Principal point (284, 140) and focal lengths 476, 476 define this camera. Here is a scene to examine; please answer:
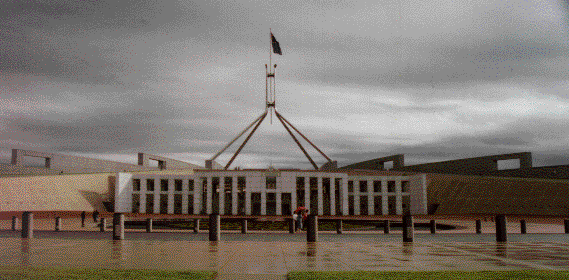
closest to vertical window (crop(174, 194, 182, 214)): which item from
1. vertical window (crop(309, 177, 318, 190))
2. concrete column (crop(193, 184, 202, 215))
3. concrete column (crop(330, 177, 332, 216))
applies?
concrete column (crop(193, 184, 202, 215))

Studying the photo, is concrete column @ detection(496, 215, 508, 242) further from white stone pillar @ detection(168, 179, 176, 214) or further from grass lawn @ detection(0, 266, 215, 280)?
white stone pillar @ detection(168, 179, 176, 214)

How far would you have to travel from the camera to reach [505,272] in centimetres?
1010

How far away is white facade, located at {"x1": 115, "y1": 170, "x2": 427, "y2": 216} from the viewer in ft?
209

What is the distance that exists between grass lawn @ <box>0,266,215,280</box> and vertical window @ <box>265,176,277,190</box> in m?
54.4

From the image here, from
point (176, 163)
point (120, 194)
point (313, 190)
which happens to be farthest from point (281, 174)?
point (176, 163)

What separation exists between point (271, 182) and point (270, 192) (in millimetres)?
2805

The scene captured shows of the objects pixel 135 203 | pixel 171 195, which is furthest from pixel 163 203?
pixel 171 195

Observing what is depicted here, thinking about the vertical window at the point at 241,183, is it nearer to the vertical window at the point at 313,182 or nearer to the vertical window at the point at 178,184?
the vertical window at the point at 178,184

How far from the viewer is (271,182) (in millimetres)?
67562

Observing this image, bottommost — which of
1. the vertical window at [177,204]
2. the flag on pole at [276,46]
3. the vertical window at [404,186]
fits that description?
the vertical window at [177,204]

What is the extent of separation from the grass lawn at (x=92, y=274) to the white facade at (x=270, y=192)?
5210cm

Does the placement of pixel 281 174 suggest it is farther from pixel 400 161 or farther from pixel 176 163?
pixel 176 163

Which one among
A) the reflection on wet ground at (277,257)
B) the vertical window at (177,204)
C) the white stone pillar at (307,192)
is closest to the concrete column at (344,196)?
the white stone pillar at (307,192)

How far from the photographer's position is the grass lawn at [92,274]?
9.24m
